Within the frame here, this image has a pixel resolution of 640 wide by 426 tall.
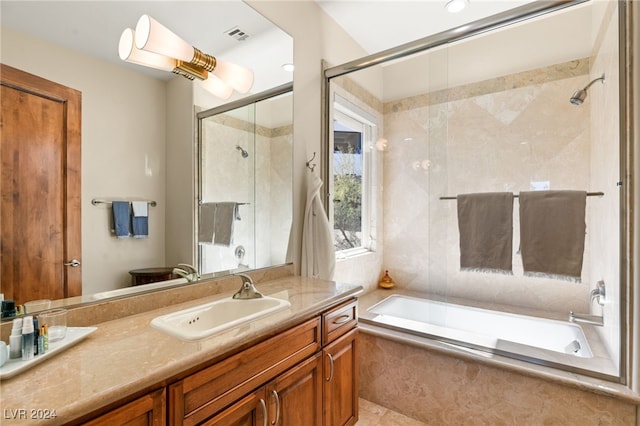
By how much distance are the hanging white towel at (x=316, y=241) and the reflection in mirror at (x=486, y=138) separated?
45 cm

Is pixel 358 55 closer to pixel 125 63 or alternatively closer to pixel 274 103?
pixel 274 103

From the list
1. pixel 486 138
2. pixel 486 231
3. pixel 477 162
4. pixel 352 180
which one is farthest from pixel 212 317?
pixel 486 138

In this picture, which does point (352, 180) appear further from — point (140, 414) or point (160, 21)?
point (140, 414)

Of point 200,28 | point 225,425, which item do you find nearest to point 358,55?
point 200,28

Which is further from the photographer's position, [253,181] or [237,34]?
[253,181]

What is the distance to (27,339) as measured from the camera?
79cm

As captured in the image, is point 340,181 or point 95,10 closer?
point 95,10

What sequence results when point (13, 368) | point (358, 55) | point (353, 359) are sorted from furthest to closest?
point (358, 55) < point (353, 359) < point (13, 368)

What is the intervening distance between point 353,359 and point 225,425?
868 millimetres

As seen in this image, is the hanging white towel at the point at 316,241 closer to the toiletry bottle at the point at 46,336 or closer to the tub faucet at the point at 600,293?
the toiletry bottle at the point at 46,336

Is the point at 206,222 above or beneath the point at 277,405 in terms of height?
above

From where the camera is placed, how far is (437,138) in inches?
105

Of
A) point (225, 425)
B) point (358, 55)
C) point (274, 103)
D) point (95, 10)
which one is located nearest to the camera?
point (225, 425)

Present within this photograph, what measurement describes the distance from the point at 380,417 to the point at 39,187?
210 cm
